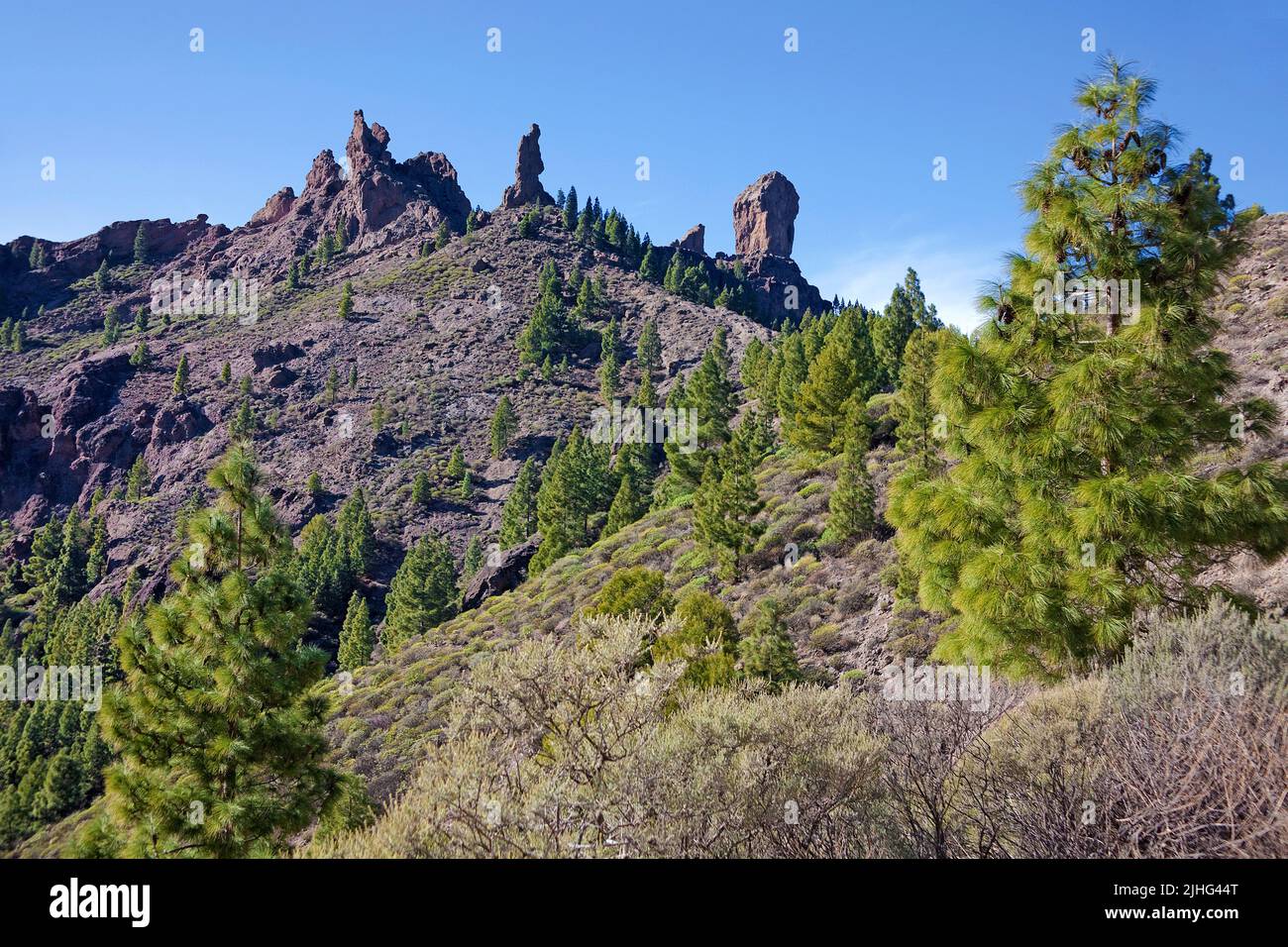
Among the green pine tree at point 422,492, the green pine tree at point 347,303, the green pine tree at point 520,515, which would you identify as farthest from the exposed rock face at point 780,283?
the green pine tree at point 520,515

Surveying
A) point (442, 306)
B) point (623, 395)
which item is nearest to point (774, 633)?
point (623, 395)

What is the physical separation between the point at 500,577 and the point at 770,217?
548ft

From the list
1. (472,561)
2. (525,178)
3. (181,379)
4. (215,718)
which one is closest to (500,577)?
(472,561)

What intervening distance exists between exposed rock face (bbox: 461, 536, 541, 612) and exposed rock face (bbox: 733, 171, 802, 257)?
515 ft

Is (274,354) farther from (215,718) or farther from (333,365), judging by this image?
(215,718)

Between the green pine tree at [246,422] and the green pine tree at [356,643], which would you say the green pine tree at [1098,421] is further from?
the green pine tree at [246,422]

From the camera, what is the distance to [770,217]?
Answer: 641 ft

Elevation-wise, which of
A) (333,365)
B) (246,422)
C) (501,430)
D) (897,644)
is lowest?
(897,644)

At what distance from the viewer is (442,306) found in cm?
12081

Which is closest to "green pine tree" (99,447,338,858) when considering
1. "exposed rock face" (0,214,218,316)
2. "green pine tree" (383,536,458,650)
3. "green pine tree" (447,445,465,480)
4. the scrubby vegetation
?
the scrubby vegetation

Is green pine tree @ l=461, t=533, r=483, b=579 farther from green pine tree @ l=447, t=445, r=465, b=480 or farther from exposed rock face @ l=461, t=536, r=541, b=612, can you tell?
green pine tree @ l=447, t=445, r=465, b=480

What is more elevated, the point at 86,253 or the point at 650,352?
the point at 86,253

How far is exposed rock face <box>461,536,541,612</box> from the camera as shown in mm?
54031
